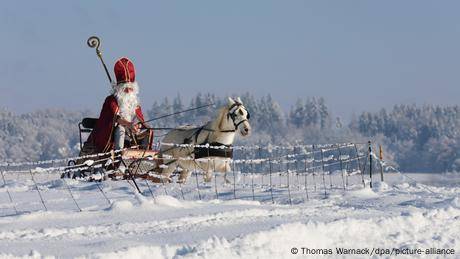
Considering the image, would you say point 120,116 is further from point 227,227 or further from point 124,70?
point 227,227

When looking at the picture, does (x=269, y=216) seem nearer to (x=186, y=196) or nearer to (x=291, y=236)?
(x=291, y=236)

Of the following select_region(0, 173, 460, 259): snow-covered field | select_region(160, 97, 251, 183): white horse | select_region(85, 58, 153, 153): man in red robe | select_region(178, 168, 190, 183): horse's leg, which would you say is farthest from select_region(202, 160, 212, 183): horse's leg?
select_region(0, 173, 460, 259): snow-covered field

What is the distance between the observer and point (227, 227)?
10.8 metres

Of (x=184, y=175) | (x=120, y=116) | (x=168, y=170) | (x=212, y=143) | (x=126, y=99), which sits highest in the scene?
(x=126, y=99)

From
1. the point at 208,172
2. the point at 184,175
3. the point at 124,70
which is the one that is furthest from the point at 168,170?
the point at 124,70

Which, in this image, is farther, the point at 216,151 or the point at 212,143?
the point at 212,143

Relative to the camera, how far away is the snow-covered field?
9.45 meters

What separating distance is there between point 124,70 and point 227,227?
29.9ft

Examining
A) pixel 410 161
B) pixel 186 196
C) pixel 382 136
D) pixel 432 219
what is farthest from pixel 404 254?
pixel 382 136

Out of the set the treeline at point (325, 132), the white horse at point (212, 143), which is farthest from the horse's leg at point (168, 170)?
the treeline at point (325, 132)

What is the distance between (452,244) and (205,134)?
8.52 metres

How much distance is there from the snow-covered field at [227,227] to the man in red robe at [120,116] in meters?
4.54

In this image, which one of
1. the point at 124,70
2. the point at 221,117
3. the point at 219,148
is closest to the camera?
the point at 219,148

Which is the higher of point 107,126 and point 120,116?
point 120,116
